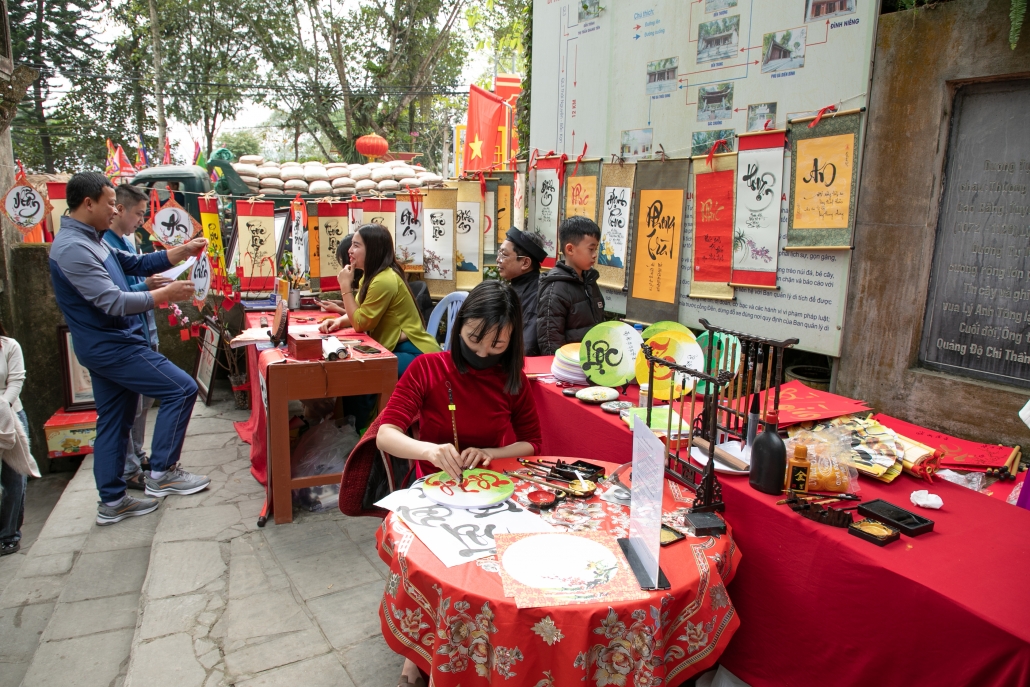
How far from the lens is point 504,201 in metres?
6.05

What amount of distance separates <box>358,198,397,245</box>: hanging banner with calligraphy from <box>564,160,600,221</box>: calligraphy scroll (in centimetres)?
170

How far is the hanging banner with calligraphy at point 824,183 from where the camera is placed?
A: 328 cm

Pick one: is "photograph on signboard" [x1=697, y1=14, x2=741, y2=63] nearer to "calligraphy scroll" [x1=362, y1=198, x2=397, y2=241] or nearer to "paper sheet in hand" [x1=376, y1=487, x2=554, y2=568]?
"calligraphy scroll" [x1=362, y1=198, x2=397, y2=241]

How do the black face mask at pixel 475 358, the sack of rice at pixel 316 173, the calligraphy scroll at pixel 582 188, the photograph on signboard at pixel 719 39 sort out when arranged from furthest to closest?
the sack of rice at pixel 316 173
the calligraphy scroll at pixel 582 188
the photograph on signboard at pixel 719 39
the black face mask at pixel 475 358

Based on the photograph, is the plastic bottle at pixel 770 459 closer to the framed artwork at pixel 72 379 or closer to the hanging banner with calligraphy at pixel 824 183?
the hanging banner with calligraphy at pixel 824 183

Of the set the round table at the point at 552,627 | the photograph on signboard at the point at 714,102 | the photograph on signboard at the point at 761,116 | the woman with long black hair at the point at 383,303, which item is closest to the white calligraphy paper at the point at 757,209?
the photograph on signboard at the point at 761,116

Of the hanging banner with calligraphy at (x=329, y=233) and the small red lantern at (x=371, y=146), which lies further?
the small red lantern at (x=371, y=146)

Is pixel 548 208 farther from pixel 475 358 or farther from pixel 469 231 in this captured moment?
pixel 475 358

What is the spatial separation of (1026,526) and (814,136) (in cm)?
233

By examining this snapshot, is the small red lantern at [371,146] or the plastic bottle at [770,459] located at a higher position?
the small red lantern at [371,146]

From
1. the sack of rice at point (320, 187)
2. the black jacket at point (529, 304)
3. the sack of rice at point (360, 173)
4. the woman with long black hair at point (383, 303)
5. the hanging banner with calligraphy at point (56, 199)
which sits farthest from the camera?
the sack of rice at point (360, 173)

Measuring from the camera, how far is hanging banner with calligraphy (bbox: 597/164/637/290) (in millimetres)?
4723

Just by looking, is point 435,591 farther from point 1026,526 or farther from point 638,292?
point 638,292

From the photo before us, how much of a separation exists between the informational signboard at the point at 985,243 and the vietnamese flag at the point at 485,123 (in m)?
6.50
